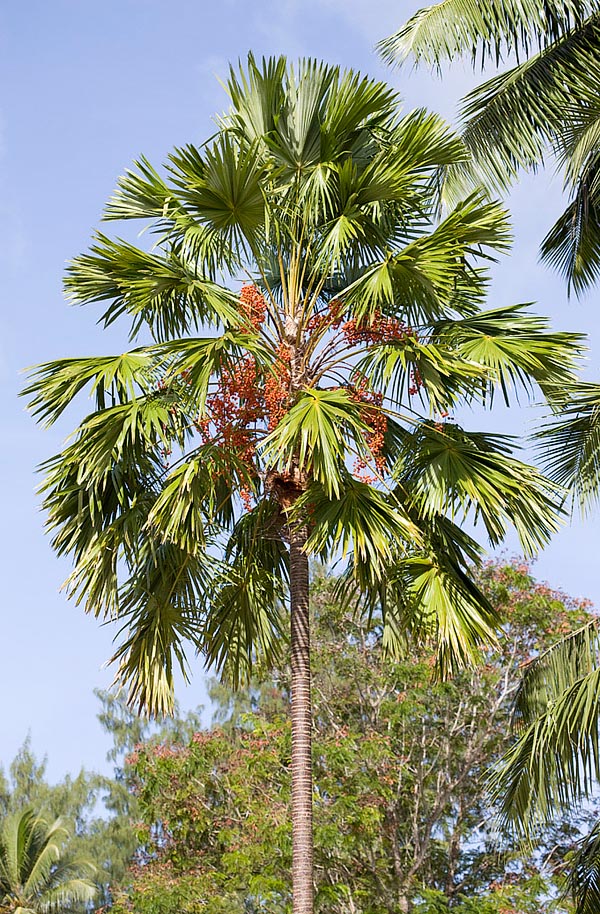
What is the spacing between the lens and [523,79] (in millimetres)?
9039

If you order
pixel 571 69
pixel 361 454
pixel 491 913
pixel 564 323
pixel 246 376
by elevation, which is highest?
pixel 571 69

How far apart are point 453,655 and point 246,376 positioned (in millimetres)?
2335

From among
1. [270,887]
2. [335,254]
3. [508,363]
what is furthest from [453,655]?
[270,887]

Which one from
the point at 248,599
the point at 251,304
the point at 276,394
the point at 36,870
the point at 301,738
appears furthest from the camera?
the point at 36,870

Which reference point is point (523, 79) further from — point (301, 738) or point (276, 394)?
point (301, 738)

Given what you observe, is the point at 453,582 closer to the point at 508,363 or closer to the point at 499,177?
the point at 508,363

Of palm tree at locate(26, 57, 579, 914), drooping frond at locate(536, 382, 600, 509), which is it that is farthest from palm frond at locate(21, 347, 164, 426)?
drooping frond at locate(536, 382, 600, 509)

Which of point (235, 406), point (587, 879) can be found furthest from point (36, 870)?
point (235, 406)

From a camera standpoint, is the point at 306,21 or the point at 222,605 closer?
the point at 222,605

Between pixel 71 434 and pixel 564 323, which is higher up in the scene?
pixel 564 323

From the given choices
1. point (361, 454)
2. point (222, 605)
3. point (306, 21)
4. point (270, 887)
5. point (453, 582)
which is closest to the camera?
point (361, 454)

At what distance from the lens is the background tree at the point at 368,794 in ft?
46.1

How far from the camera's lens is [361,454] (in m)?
6.93

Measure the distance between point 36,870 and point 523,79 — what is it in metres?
21.3
